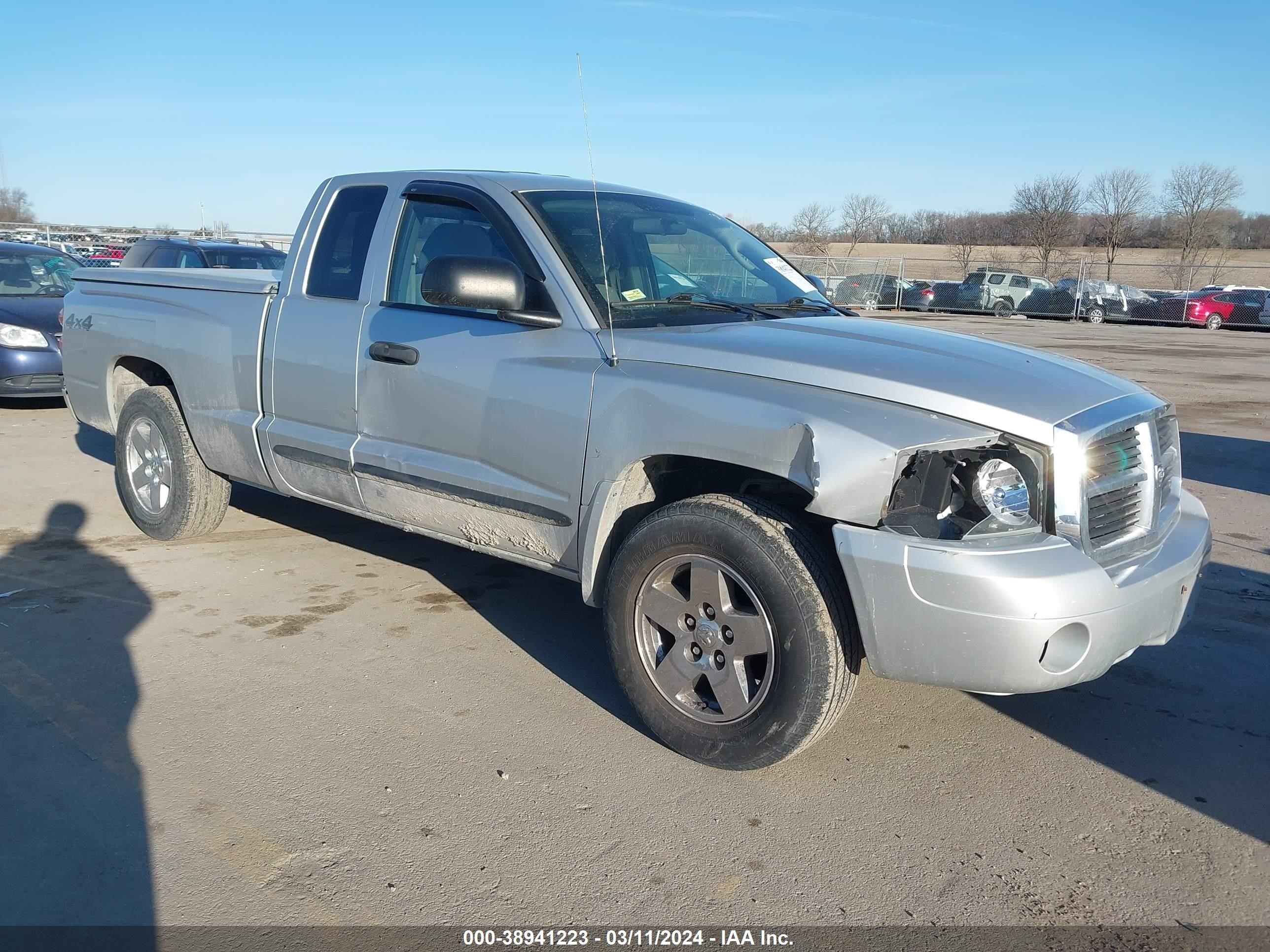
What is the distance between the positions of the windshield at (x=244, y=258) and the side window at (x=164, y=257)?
0.45 metres

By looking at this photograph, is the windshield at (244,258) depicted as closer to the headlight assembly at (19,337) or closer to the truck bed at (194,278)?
the headlight assembly at (19,337)

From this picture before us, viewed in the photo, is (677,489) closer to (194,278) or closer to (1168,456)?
(1168,456)

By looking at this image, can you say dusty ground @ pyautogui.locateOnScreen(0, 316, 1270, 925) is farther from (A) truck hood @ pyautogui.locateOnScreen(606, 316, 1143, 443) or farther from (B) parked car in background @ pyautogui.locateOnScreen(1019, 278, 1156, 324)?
(B) parked car in background @ pyautogui.locateOnScreen(1019, 278, 1156, 324)

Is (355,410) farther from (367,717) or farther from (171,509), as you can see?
(171,509)

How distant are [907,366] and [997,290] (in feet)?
107

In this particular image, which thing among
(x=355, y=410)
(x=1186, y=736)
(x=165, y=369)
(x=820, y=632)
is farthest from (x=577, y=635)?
(x=165, y=369)

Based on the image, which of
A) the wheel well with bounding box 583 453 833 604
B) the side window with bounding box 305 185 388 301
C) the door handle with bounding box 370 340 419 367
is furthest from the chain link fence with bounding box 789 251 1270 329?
the wheel well with bounding box 583 453 833 604

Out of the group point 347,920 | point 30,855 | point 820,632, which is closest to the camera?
point 347,920

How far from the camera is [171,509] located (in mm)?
5688

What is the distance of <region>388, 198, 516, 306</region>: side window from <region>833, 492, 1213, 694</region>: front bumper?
2.13 m

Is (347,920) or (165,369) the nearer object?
(347,920)

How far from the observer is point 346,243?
15.3ft

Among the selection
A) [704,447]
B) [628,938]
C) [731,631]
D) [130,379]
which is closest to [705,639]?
[731,631]

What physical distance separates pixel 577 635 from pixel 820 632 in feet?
5.76
